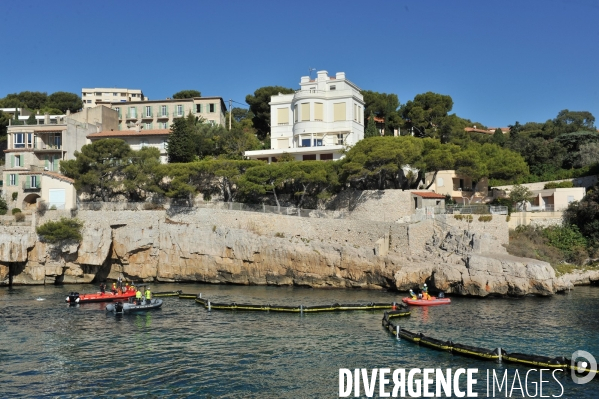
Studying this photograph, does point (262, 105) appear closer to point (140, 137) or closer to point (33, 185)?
point (140, 137)

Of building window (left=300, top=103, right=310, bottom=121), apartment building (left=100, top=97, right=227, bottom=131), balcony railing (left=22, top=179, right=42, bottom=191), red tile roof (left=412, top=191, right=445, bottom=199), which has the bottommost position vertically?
red tile roof (left=412, top=191, right=445, bottom=199)

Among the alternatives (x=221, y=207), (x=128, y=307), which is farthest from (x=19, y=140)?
(x=128, y=307)

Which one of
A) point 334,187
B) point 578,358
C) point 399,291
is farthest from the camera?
point 334,187

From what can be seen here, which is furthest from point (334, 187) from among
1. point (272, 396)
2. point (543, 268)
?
point (272, 396)

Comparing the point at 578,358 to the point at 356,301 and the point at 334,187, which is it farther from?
the point at 334,187

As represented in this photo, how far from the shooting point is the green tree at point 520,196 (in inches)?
2040

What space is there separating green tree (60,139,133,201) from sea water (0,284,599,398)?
16315 mm

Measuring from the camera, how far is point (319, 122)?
62.8 metres

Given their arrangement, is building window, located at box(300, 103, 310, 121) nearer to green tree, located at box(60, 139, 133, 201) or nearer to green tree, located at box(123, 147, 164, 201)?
green tree, located at box(123, 147, 164, 201)

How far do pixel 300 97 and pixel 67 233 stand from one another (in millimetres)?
28621

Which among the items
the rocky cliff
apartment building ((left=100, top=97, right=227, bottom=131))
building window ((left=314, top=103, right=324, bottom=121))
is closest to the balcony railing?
the rocky cliff

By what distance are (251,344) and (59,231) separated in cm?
2708

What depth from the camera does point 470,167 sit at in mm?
52812

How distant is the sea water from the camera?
21469mm
